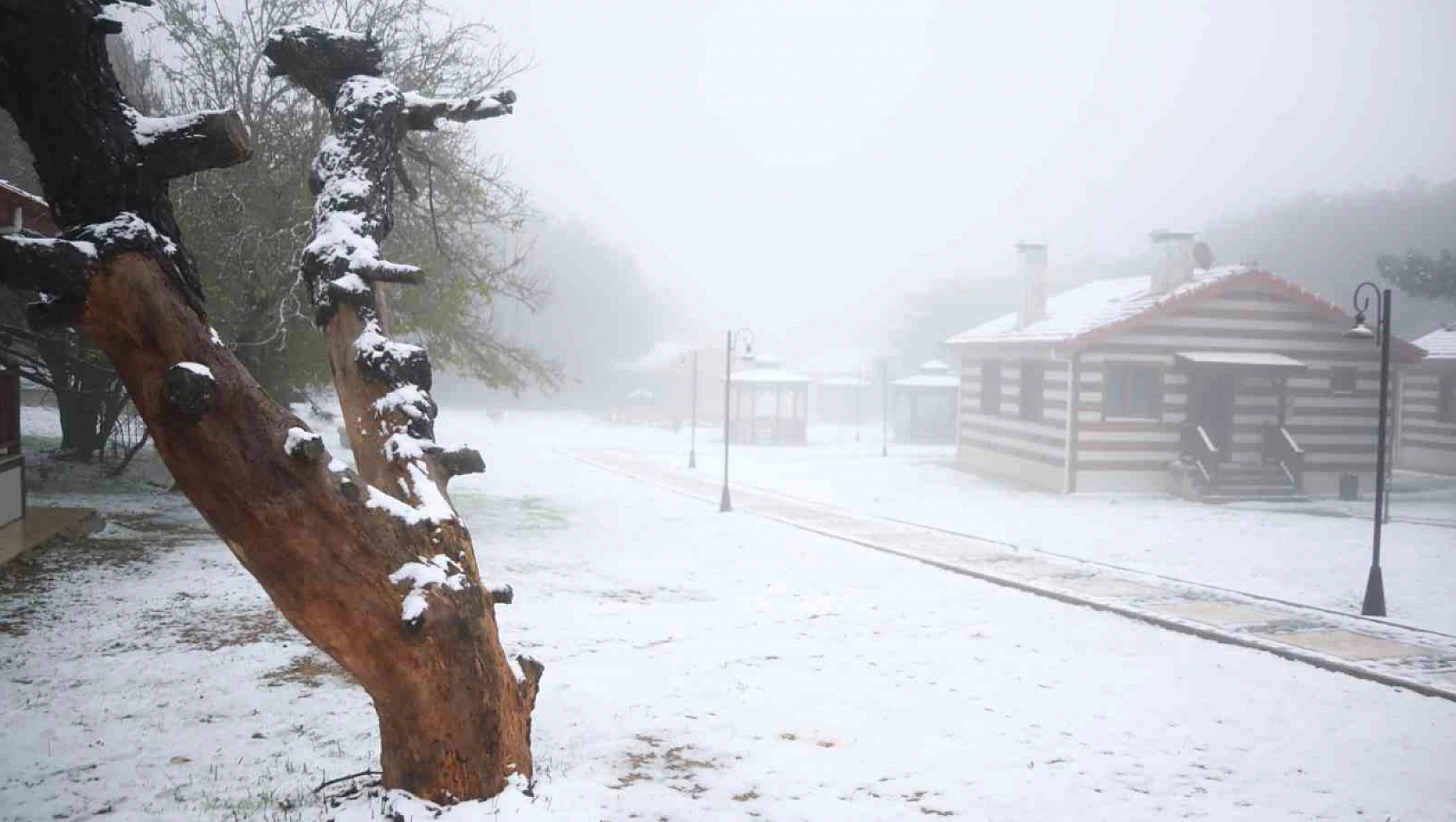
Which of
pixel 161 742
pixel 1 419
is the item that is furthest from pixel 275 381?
pixel 161 742

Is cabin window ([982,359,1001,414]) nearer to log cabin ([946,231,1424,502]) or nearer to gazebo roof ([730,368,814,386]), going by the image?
log cabin ([946,231,1424,502])

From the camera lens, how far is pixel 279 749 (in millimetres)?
5930

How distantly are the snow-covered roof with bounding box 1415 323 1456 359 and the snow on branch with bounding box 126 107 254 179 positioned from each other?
33320 mm

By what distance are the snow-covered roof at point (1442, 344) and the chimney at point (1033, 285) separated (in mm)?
11788

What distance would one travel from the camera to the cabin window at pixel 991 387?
28141 mm

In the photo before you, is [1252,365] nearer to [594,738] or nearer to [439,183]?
[439,183]

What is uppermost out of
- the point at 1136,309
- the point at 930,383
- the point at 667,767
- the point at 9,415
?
the point at 1136,309

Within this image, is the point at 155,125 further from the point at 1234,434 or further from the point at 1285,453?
the point at 1285,453

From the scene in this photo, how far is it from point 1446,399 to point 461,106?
34.7 metres

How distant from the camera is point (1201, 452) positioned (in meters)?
23.7

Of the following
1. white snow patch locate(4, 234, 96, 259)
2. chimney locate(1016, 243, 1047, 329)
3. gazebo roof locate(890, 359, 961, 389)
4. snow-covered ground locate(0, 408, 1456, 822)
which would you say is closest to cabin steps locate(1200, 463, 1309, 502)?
chimney locate(1016, 243, 1047, 329)

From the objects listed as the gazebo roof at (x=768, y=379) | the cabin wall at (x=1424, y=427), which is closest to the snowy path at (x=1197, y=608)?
the cabin wall at (x=1424, y=427)

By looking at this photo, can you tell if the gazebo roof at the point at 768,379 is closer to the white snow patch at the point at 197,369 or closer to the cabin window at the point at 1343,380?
the cabin window at the point at 1343,380

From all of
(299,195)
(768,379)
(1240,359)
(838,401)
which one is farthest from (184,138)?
(838,401)
